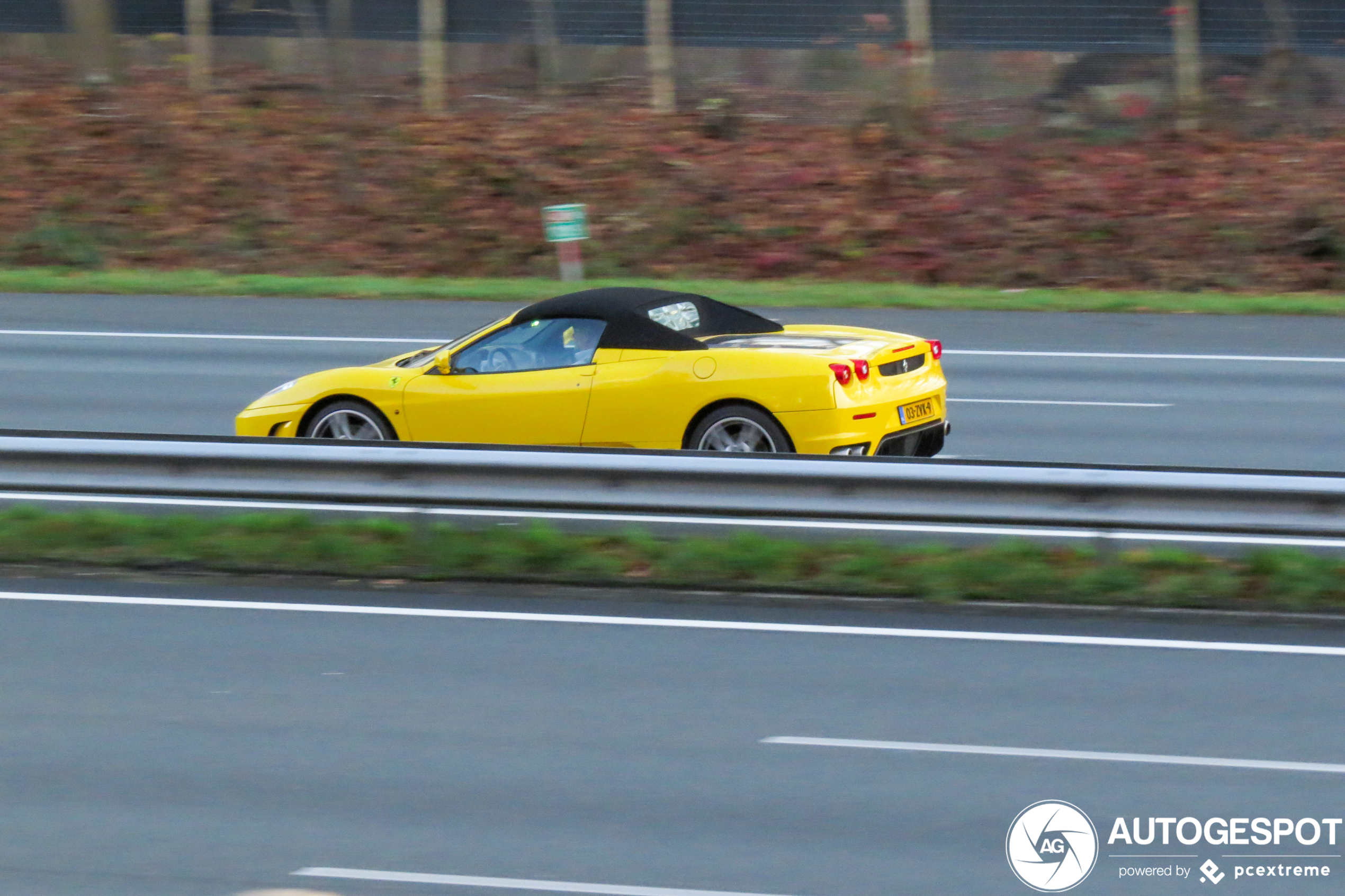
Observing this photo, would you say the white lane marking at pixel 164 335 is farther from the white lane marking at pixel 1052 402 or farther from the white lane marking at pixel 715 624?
the white lane marking at pixel 715 624

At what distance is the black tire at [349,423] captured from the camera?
11477mm

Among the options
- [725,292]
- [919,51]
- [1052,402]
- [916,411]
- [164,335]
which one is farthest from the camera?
[919,51]

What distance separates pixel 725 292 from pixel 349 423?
895 cm

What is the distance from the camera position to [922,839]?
5551 mm

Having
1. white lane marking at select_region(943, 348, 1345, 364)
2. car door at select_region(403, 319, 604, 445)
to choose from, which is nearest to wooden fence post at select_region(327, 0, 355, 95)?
white lane marking at select_region(943, 348, 1345, 364)

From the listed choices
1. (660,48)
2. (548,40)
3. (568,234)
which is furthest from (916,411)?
(548,40)

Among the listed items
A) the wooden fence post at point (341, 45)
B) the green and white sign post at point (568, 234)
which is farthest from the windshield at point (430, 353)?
the wooden fence post at point (341, 45)

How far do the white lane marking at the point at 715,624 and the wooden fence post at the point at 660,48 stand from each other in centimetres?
1812

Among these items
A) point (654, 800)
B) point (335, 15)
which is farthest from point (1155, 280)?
point (654, 800)

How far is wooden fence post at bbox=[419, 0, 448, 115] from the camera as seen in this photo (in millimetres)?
26188

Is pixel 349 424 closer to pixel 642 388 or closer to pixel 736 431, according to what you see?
pixel 642 388

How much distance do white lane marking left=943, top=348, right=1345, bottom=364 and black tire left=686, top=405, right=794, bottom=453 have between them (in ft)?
21.5

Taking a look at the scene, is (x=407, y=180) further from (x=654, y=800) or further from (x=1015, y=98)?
(x=654, y=800)

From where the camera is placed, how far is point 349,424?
11.6 m
